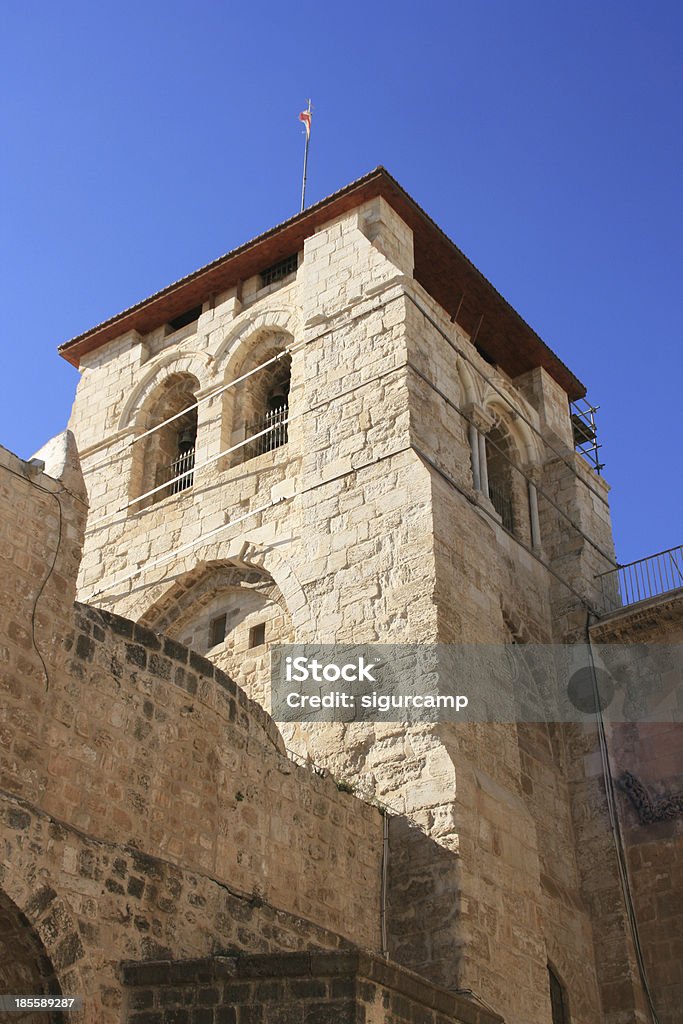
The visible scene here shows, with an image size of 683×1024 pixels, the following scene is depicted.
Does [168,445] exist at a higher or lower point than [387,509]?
higher

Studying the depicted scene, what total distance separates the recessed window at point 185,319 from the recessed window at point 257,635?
18.2ft

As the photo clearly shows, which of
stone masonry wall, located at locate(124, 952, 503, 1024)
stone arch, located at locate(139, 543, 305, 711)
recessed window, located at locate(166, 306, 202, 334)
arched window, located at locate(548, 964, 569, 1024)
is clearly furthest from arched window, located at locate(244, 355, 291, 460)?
stone masonry wall, located at locate(124, 952, 503, 1024)

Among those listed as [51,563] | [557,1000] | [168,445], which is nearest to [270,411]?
[168,445]

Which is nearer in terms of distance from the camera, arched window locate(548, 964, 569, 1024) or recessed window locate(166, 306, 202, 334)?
arched window locate(548, 964, 569, 1024)

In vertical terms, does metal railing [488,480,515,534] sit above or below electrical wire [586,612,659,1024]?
above

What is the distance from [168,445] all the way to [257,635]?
408cm

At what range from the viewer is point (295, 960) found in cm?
641

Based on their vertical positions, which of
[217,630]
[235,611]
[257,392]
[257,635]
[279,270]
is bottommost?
[257,635]

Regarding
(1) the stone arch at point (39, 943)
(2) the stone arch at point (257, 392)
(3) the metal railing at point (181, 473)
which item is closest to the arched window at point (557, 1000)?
(1) the stone arch at point (39, 943)

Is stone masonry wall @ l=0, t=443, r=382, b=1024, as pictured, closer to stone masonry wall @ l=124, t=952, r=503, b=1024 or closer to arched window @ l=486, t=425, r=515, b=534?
stone masonry wall @ l=124, t=952, r=503, b=1024

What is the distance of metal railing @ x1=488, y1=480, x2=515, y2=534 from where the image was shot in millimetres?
14688

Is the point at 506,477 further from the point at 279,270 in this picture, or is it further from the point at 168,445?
the point at 168,445

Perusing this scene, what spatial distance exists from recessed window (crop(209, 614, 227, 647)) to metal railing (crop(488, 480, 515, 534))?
11.9 ft

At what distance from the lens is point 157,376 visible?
1627 centimetres
